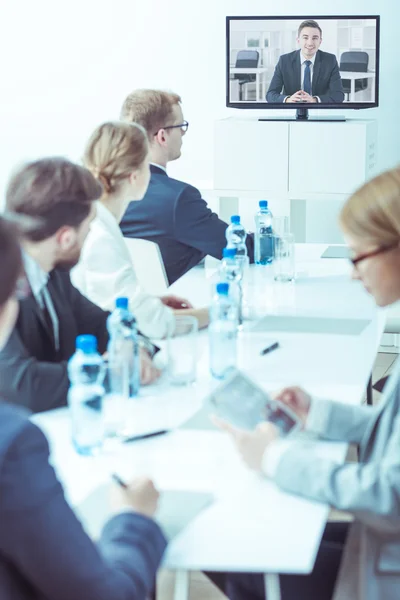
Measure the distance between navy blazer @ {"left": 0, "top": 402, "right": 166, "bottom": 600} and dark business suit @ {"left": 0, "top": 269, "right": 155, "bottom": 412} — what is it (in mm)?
913

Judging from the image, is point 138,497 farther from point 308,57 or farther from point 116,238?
point 308,57

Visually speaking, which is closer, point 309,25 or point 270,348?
point 270,348

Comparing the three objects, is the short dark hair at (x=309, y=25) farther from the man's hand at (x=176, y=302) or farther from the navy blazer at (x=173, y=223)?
the man's hand at (x=176, y=302)

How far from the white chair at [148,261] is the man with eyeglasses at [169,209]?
0.63 feet

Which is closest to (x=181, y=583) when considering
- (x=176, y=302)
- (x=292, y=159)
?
(x=176, y=302)

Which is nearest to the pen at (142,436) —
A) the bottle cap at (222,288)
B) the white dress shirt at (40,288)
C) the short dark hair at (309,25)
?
the white dress shirt at (40,288)

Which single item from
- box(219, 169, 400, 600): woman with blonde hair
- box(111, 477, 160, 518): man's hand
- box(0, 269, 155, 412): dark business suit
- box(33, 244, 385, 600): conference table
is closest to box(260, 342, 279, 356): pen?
box(33, 244, 385, 600): conference table

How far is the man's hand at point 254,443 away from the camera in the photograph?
5.89ft

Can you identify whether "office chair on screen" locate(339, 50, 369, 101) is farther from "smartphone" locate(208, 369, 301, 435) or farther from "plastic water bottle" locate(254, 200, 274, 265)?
"smartphone" locate(208, 369, 301, 435)

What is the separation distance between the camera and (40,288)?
7.60 feet

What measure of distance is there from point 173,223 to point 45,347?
148 cm

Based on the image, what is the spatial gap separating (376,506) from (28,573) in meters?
0.71

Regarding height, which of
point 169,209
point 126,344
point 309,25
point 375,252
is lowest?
point 126,344

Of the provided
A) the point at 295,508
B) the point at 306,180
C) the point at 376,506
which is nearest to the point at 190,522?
the point at 295,508
